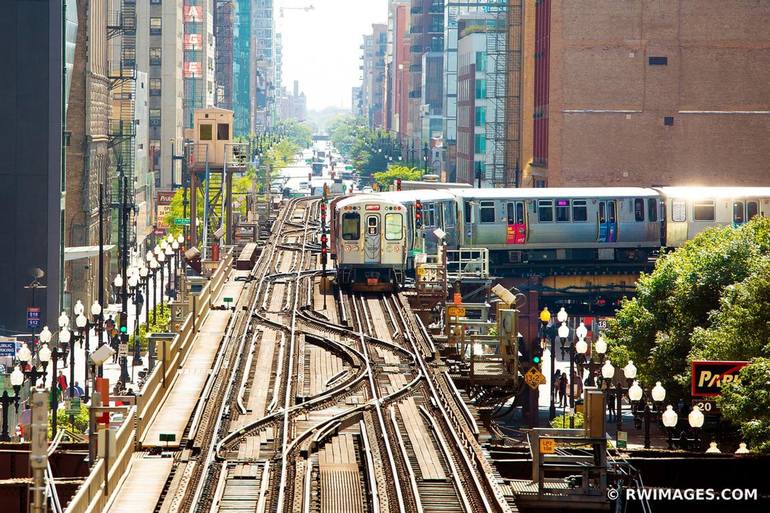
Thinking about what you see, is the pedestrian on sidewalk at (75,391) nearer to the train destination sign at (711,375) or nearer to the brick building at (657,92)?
the train destination sign at (711,375)

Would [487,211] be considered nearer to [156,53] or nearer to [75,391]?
[75,391]

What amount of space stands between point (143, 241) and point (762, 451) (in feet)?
299

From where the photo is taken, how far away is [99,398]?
2462cm

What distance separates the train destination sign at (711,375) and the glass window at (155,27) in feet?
378

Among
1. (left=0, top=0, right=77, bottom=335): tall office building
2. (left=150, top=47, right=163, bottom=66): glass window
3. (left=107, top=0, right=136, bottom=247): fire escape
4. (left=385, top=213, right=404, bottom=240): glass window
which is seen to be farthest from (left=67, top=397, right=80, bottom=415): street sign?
(left=150, top=47, right=163, bottom=66): glass window

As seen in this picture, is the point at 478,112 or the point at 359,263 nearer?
the point at 359,263

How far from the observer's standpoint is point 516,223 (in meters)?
64.6

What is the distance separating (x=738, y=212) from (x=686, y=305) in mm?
20231

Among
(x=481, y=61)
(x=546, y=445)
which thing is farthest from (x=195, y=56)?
(x=546, y=445)

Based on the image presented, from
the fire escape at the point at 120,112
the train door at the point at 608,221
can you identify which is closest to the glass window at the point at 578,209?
the train door at the point at 608,221

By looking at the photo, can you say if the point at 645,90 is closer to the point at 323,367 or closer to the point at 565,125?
the point at 565,125

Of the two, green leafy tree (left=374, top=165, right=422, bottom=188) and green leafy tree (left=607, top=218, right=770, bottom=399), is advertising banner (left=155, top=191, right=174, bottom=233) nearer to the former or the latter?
green leafy tree (left=374, top=165, right=422, bottom=188)

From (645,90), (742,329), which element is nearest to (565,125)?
(645,90)

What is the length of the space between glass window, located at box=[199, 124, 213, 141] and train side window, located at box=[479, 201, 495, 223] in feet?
76.3
